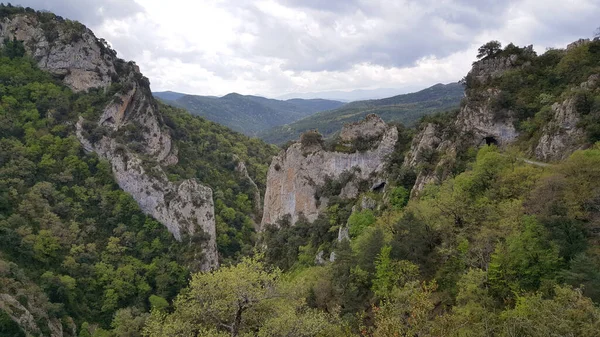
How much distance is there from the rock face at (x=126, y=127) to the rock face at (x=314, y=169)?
12.0 metres

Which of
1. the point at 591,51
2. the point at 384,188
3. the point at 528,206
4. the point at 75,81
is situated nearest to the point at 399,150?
the point at 384,188

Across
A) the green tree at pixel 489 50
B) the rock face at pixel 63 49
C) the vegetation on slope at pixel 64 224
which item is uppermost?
the rock face at pixel 63 49

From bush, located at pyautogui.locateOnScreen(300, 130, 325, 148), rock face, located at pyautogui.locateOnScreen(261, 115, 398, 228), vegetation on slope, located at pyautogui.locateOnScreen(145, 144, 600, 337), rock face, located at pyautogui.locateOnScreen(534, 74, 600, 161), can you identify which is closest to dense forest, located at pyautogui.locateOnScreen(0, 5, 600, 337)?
vegetation on slope, located at pyautogui.locateOnScreen(145, 144, 600, 337)

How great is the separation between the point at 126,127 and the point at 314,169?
36.3 m

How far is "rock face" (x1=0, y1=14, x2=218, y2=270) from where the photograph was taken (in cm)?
5875

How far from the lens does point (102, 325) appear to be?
43.6 metres

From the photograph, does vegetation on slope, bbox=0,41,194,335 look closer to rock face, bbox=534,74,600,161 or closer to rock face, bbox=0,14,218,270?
rock face, bbox=0,14,218,270

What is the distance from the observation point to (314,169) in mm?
49031

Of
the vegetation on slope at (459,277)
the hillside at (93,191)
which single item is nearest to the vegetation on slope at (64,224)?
the hillside at (93,191)

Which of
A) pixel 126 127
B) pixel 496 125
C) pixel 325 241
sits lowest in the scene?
pixel 325 241

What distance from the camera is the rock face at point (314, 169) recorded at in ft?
145

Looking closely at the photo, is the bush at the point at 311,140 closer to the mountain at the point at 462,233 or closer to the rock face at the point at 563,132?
the mountain at the point at 462,233

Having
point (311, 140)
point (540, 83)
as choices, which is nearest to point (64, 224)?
point (311, 140)

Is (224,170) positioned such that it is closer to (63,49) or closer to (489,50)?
(63,49)
